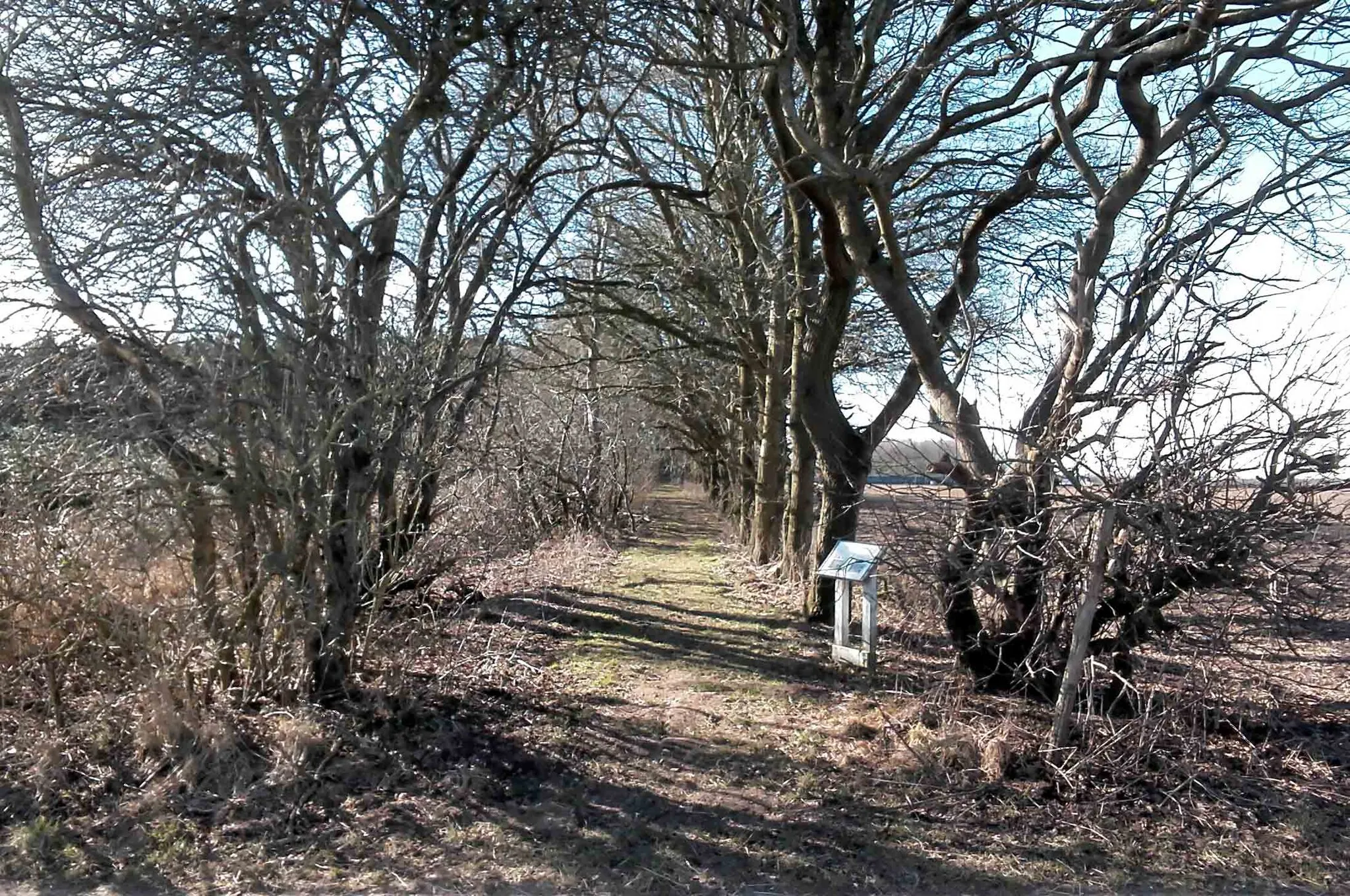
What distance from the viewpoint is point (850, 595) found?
26.7 ft

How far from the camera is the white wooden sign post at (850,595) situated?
7.50m

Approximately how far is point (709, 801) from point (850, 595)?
311 centimetres

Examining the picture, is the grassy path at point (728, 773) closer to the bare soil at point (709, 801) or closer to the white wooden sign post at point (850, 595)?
the bare soil at point (709, 801)

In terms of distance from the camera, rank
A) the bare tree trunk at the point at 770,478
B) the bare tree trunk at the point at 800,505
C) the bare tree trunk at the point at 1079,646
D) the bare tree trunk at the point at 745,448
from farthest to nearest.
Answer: the bare tree trunk at the point at 745,448 → the bare tree trunk at the point at 770,478 → the bare tree trunk at the point at 800,505 → the bare tree trunk at the point at 1079,646

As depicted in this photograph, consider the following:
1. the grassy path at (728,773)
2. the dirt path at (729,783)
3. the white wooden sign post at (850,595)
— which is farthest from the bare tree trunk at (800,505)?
the white wooden sign post at (850,595)

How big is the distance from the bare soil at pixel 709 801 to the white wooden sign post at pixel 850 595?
421mm

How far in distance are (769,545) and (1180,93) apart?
834 cm

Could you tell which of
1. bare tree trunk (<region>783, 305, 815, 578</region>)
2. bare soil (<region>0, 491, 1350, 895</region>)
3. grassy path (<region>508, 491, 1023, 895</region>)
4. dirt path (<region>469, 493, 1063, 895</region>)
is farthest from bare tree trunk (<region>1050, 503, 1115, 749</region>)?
bare tree trunk (<region>783, 305, 815, 578</region>)

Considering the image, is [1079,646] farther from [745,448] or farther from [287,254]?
[745,448]

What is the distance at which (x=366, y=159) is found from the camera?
22.5 feet

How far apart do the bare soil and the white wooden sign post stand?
0.42 metres

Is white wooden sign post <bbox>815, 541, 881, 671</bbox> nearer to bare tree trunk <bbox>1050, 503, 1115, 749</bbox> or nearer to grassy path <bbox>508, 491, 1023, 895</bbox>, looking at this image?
grassy path <bbox>508, 491, 1023, 895</bbox>

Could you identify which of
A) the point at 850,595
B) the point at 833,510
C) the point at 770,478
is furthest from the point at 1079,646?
the point at 770,478

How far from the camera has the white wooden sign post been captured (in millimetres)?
7496
